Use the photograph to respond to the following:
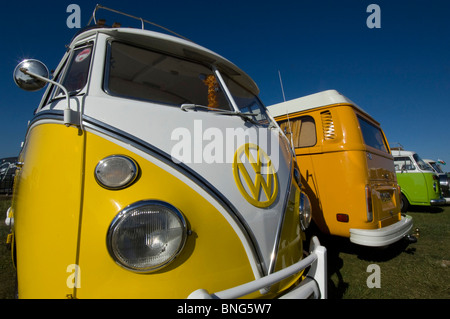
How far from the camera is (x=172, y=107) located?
171 cm

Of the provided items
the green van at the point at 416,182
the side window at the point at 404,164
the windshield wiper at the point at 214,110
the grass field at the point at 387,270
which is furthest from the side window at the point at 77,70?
the side window at the point at 404,164

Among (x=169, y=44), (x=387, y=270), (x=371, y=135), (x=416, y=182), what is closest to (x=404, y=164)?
(x=416, y=182)

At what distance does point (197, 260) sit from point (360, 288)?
8.23ft

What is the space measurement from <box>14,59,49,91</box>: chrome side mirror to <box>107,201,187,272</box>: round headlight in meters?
1.16

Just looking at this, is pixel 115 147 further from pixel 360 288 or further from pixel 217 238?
pixel 360 288

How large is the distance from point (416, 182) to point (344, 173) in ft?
22.1

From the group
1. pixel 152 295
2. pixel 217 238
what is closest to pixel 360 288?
pixel 217 238

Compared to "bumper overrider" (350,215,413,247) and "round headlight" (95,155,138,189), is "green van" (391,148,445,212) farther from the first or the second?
"round headlight" (95,155,138,189)

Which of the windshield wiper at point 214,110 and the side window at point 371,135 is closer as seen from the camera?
the windshield wiper at point 214,110

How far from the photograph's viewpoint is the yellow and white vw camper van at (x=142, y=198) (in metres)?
1.17

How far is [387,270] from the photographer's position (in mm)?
3363

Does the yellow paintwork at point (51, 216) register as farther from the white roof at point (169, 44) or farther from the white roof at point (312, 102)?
the white roof at point (312, 102)

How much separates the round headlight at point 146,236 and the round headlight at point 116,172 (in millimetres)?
150

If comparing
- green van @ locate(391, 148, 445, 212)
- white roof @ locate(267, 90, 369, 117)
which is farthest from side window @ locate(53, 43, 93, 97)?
green van @ locate(391, 148, 445, 212)
